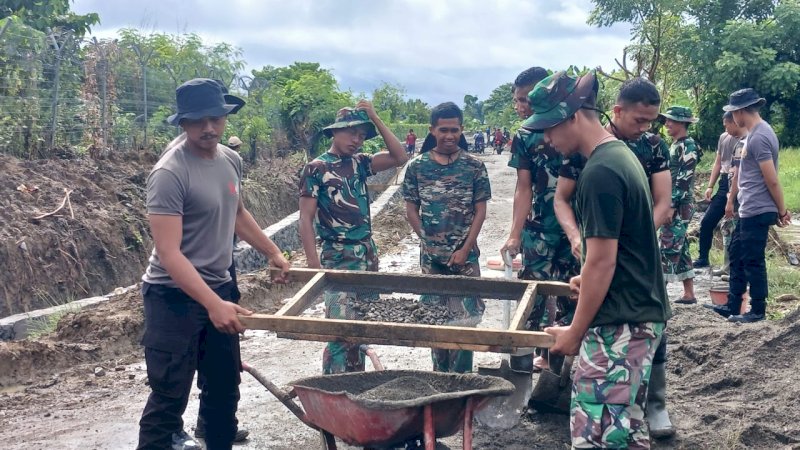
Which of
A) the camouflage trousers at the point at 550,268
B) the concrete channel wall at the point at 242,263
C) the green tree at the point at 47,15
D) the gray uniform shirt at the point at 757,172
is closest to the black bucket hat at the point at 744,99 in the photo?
the gray uniform shirt at the point at 757,172

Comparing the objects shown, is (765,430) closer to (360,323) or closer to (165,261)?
(360,323)

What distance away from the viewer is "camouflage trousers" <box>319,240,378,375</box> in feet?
14.8

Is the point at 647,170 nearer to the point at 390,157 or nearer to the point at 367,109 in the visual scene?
Result: the point at 390,157

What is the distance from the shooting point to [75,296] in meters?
8.28

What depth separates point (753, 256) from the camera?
21.7 ft

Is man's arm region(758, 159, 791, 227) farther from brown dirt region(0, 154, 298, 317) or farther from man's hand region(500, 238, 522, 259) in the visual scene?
brown dirt region(0, 154, 298, 317)

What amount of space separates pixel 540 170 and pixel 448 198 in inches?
26.1

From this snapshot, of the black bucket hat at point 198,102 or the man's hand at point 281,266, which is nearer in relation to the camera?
the black bucket hat at point 198,102

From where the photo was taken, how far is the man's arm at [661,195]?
15.6ft

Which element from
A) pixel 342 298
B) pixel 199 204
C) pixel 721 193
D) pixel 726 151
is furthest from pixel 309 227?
pixel 726 151

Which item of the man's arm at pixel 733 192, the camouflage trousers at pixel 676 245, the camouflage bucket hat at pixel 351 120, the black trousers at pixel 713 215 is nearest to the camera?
the camouflage bucket hat at pixel 351 120

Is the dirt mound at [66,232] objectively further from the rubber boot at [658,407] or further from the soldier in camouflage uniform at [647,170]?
the rubber boot at [658,407]

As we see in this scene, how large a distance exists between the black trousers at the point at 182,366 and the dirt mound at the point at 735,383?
2531 mm

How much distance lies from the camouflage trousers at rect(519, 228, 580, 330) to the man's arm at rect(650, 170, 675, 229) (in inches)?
23.6
